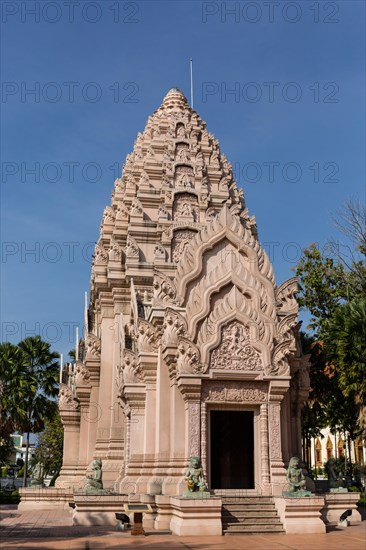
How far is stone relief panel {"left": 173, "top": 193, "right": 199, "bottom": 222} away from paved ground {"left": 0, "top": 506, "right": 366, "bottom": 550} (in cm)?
1270

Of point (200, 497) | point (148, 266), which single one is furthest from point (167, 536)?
point (148, 266)

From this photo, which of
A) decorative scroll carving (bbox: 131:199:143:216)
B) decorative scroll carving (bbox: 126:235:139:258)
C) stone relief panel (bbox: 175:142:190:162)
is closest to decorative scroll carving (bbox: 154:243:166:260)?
decorative scroll carving (bbox: 126:235:139:258)

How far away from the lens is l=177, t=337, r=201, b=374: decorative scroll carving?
16.8m

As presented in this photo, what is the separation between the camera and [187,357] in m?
16.9

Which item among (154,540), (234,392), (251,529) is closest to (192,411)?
(234,392)

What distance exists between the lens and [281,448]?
56.9ft

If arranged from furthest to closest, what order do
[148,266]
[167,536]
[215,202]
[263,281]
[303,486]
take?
[215,202] < [148,266] < [263,281] < [303,486] < [167,536]

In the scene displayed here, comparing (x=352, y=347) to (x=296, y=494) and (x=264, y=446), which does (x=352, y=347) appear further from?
(x=296, y=494)

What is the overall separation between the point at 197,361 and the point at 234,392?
1.41 meters

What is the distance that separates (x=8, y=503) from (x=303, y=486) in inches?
811

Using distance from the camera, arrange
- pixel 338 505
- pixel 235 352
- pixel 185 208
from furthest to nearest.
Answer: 1. pixel 185 208
2. pixel 338 505
3. pixel 235 352

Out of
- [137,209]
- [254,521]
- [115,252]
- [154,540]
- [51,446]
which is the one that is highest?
[137,209]

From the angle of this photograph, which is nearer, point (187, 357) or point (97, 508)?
point (187, 357)

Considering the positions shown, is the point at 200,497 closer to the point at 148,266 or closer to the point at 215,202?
the point at 148,266
